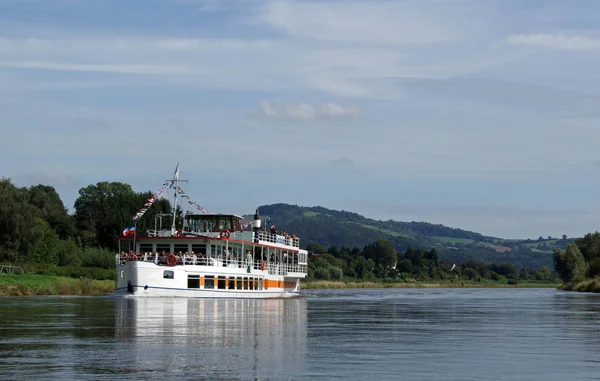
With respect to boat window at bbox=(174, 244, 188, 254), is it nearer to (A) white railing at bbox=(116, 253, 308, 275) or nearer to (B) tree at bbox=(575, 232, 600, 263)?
(A) white railing at bbox=(116, 253, 308, 275)

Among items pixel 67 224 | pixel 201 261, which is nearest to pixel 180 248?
pixel 201 261

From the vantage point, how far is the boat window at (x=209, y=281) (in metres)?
72.3

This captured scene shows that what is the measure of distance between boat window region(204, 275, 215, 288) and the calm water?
2670cm

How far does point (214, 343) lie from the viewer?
96.7 ft

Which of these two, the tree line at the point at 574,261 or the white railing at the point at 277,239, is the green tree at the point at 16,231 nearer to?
the white railing at the point at 277,239

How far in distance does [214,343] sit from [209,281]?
4360 cm

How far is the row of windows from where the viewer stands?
7088 centimetres

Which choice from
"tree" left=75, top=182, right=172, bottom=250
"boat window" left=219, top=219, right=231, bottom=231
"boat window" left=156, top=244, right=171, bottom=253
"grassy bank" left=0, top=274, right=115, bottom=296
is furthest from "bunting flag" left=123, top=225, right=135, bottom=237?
"tree" left=75, top=182, right=172, bottom=250

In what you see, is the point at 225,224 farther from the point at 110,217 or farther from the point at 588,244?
the point at 588,244

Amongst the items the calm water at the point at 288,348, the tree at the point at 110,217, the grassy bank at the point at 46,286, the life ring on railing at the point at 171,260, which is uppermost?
the tree at the point at 110,217

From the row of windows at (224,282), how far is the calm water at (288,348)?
25.4 metres

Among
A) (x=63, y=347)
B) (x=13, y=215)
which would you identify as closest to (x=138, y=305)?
(x=63, y=347)

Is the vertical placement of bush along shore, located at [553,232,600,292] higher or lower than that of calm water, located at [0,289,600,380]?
higher

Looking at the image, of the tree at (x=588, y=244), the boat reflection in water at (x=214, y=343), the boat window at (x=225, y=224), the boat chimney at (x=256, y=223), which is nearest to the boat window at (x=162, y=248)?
the boat window at (x=225, y=224)
